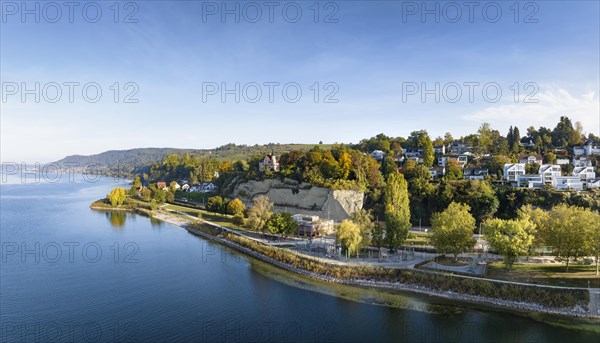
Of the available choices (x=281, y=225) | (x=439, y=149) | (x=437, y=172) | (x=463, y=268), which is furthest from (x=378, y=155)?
(x=463, y=268)

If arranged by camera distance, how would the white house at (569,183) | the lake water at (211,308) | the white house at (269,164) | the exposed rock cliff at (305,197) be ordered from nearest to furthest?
the lake water at (211,308)
the white house at (569,183)
the exposed rock cliff at (305,197)
the white house at (269,164)

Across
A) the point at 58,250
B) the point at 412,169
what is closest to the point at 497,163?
the point at 412,169

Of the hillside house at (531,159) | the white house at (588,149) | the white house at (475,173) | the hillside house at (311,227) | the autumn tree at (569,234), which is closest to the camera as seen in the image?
the autumn tree at (569,234)

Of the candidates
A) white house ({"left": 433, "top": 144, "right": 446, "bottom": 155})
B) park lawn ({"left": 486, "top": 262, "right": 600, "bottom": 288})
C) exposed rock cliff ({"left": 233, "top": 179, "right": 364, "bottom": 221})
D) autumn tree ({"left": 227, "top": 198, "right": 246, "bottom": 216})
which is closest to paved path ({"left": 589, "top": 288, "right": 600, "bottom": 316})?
park lawn ({"left": 486, "top": 262, "right": 600, "bottom": 288})

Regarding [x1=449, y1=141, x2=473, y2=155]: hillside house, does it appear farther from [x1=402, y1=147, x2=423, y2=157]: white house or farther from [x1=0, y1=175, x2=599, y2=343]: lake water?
[x1=0, y1=175, x2=599, y2=343]: lake water

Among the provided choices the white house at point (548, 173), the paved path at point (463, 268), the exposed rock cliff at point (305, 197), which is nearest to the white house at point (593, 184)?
the white house at point (548, 173)

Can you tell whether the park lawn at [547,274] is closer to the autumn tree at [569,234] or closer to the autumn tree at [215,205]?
the autumn tree at [569,234]
